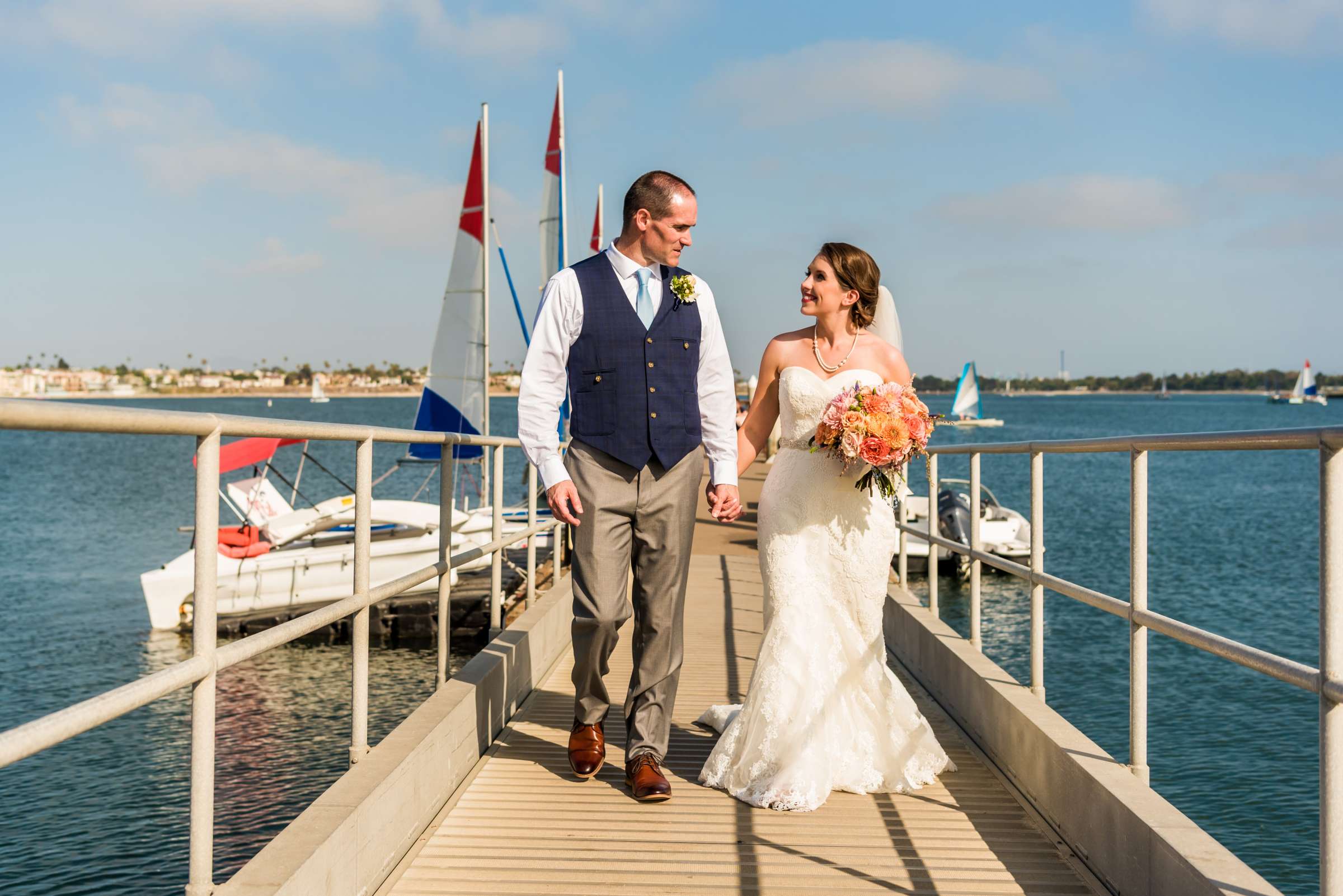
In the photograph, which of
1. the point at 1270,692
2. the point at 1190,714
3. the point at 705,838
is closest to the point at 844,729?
the point at 705,838

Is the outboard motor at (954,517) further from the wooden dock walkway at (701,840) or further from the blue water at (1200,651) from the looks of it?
the wooden dock walkway at (701,840)

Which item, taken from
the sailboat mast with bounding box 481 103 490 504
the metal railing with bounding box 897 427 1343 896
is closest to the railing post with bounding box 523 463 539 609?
the metal railing with bounding box 897 427 1343 896

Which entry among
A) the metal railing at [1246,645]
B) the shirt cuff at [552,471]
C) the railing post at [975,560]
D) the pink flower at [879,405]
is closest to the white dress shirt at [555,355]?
the shirt cuff at [552,471]

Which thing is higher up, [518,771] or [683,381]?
[683,381]

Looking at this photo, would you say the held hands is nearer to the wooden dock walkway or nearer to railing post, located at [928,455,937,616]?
the wooden dock walkway

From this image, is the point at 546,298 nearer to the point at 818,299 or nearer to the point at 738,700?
the point at 818,299

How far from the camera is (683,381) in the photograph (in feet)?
13.0

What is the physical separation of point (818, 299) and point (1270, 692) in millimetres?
11793

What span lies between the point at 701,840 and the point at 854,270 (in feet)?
7.10

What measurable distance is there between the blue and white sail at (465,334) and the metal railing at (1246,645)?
1647 centimetres

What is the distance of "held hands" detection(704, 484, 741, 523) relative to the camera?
4082 millimetres

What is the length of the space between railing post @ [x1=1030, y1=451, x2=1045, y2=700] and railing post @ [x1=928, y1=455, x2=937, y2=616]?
1886 millimetres

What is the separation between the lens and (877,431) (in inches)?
164

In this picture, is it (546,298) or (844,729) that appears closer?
(546,298)
